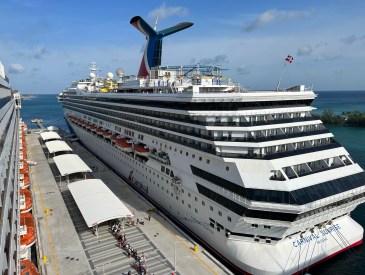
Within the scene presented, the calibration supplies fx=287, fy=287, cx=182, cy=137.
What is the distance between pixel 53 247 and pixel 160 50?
26816mm

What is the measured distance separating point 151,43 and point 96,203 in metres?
22.8

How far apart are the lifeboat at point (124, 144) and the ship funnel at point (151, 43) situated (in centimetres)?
982

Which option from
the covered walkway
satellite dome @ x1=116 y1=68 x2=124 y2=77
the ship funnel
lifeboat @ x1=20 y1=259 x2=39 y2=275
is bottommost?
lifeboat @ x1=20 y1=259 x2=39 y2=275

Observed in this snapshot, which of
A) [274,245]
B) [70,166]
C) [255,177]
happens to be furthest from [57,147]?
[274,245]

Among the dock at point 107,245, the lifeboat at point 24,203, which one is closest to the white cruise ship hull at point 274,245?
the dock at point 107,245

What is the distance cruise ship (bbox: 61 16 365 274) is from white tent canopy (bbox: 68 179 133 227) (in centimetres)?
443

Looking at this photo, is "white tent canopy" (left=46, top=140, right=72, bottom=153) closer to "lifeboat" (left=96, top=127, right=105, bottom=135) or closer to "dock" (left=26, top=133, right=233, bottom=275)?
"lifeboat" (left=96, top=127, right=105, bottom=135)

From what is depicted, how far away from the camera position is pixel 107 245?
21.8 m

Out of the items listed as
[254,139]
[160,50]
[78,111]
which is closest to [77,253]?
[254,139]

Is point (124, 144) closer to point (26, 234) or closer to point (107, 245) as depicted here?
point (107, 245)

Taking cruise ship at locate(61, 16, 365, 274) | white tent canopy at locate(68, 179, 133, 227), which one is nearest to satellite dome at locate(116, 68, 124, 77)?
white tent canopy at locate(68, 179, 133, 227)

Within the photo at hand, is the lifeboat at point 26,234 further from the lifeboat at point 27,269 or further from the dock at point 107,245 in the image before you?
the lifeboat at point 27,269

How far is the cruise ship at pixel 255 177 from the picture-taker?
688 inches

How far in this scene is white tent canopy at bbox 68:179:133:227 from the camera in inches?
893
